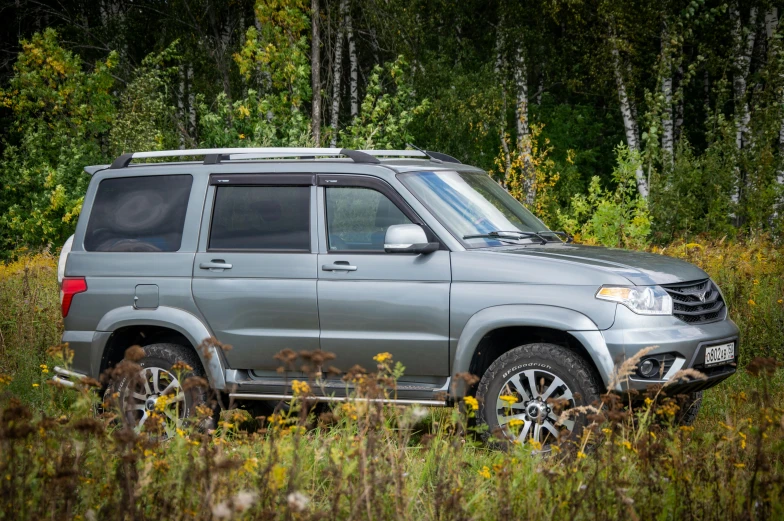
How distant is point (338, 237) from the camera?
21.1 feet

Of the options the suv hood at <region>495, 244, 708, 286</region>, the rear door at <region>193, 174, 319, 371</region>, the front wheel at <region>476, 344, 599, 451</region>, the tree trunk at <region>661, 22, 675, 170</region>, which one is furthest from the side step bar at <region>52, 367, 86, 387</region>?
the tree trunk at <region>661, 22, 675, 170</region>

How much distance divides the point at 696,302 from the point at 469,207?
158 centimetres

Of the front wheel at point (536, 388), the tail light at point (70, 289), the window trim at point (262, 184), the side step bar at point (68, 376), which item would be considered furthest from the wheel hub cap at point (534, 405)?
the tail light at point (70, 289)

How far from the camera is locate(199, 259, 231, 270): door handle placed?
21.6 ft

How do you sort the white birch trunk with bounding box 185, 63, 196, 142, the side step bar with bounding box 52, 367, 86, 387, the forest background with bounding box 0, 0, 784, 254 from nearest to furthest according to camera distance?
the side step bar with bounding box 52, 367, 86, 387 → the forest background with bounding box 0, 0, 784, 254 → the white birch trunk with bounding box 185, 63, 196, 142

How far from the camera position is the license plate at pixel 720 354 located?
226 inches

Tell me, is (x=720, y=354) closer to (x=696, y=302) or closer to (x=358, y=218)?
(x=696, y=302)

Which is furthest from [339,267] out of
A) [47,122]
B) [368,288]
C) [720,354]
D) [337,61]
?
[47,122]

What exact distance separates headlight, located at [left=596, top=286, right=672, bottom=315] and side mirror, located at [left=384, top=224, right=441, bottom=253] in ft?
3.63

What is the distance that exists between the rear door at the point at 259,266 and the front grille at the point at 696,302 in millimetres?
2240

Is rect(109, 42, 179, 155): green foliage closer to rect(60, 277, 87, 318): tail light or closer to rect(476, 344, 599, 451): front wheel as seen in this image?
rect(60, 277, 87, 318): tail light

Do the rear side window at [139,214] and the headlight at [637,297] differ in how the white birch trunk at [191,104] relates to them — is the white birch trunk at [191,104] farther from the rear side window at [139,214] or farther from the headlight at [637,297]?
the headlight at [637,297]

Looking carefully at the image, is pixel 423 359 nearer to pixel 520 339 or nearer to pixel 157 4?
pixel 520 339

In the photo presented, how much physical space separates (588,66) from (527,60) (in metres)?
1.55
